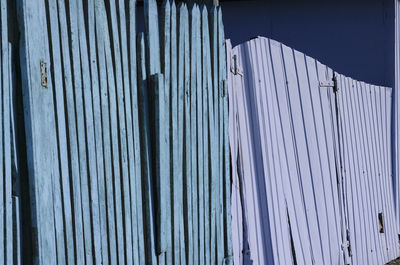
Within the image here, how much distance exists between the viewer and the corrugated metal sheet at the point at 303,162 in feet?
19.2

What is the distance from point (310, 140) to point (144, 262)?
3.16 meters

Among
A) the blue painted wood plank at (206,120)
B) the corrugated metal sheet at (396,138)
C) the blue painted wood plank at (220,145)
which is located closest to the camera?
the blue painted wood plank at (206,120)

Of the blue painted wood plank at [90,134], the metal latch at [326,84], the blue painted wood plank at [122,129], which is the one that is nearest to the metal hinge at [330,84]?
the metal latch at [326,84]

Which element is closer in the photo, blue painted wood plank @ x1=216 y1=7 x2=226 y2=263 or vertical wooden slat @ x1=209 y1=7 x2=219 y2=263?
vertical wooden slat @ x1=209 y1=7 x2=219 y2=263

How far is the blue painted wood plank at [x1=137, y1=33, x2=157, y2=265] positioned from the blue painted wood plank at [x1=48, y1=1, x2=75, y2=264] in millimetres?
806

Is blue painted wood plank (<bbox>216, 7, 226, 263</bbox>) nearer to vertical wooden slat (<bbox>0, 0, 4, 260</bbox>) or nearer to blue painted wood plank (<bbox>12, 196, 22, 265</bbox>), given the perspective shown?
blue painted wood plank (<bbox>12, 196, 22, 265</bbox>)

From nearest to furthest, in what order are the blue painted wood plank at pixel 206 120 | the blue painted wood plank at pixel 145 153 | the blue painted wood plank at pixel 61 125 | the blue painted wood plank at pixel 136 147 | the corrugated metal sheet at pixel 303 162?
the blue painted wood plank at pixel 61 125 → the blue painted wood plank at pixel 136 147 → the blue painted wood plank at pixel 145 153 → the blue painted wood plank at pixel 206 120 → the corrugated metal sheet at pixel 303 162

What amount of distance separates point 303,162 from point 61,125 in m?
3.73

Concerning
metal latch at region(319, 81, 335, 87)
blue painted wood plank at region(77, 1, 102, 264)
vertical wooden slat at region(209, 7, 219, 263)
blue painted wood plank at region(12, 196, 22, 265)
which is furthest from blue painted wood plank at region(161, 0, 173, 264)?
metal latch at region(319, 81, 335, 87)

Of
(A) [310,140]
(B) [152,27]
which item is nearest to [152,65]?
(B) [152,27]

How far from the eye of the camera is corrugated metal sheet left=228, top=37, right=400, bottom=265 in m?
5.86

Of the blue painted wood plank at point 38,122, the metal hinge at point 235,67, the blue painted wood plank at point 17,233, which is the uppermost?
the metal hinge at point 235,67

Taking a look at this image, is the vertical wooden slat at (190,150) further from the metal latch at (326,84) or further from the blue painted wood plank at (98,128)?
the metal latch at (326,84)

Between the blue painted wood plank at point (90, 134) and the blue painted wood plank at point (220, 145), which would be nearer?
the blue painted wood plank at point (90, 134)
